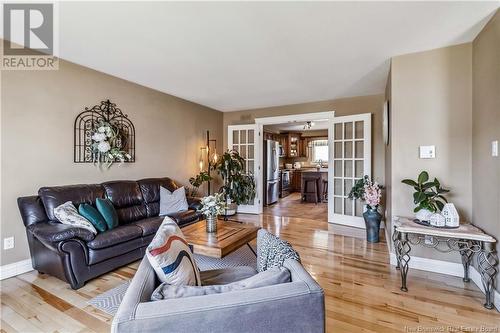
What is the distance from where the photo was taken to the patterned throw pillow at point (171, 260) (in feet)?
3.70

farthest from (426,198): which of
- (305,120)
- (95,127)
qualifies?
(95,127)

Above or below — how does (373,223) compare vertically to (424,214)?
below

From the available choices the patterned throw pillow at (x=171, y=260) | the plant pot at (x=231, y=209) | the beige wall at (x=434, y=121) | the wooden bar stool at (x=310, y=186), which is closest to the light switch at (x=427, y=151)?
the beige wall at (x=434, y=121)

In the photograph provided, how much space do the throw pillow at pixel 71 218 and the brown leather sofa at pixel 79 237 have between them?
66 mm

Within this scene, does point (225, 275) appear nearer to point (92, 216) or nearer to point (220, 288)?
point (220, 288)

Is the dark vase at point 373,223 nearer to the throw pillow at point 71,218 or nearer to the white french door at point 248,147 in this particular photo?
the white french door at point 248,147

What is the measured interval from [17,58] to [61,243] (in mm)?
2127

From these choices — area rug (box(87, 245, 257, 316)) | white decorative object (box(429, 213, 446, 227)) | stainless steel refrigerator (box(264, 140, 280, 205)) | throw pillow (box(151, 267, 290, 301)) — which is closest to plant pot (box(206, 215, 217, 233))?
area rug (box(87, 245, 257, 316))

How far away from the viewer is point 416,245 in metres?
2.75

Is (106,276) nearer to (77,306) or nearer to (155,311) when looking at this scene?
(77,306)

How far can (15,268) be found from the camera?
8.52ft

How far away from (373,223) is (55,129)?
4476 mm

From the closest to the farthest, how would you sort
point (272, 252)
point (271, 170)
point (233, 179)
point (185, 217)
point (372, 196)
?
point (272, 252)
point (185, 217)
point (372, 196)
point (233, 179)
point (271, 170)

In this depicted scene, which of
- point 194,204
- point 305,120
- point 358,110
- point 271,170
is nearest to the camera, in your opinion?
point 194,204
